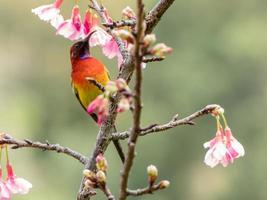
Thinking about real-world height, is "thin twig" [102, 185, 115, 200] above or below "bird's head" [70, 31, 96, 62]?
below

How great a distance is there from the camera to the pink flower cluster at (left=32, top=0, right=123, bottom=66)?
2.88 m

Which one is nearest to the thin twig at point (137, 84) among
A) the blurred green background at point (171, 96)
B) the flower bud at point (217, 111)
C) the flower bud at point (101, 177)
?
the flower bud at point (101, 177)

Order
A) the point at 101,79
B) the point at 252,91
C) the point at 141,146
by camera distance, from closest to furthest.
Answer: the point at 101,79 < the point at 141,146 < the point at 252,91

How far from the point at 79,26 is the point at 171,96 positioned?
25209mm

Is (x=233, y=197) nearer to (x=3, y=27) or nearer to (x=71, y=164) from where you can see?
(x=71, y=164)

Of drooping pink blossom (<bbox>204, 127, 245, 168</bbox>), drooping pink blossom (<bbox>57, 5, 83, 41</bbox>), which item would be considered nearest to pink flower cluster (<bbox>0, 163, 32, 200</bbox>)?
drooping pink blossom (<bbox>57, 5, 83, 41</bbox>)

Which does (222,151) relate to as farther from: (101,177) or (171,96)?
(171,96)

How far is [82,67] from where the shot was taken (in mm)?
4371

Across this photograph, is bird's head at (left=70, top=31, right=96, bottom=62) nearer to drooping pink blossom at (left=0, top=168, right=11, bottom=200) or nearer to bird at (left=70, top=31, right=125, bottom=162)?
bird at (left=70, top=31, right=125, bottom=162)

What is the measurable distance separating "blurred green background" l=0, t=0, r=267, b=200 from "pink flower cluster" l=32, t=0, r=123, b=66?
62.3 ft

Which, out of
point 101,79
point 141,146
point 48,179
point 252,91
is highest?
point 252,91

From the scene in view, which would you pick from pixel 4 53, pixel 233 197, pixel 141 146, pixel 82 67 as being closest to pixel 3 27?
pixel 4 53

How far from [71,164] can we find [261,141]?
6.08 meters

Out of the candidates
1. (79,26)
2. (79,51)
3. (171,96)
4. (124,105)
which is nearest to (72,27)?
(79,26)
